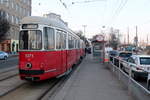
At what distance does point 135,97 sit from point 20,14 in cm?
5336

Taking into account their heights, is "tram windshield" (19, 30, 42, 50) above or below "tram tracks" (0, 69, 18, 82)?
above

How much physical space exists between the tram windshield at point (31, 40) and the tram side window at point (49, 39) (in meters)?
0.29

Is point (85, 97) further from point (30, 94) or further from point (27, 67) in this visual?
point (27, 67)

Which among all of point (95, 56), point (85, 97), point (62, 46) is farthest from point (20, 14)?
point (85, 97)

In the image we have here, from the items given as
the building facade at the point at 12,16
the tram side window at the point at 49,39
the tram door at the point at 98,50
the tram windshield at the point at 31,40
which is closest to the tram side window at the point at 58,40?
the tram side window at the point at 49,39

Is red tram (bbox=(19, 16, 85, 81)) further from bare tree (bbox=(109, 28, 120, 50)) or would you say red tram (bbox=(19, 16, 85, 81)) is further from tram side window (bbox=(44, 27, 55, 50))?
bare tree (bbox=(109, 28, 120, 50))

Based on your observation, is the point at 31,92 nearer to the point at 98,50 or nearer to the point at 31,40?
the point at 31,40

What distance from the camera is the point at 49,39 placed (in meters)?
8.53

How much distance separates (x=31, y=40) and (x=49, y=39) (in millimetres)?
811

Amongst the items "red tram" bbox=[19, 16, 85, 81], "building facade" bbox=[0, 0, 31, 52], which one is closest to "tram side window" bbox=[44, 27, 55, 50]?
"red tram" bbox=[19, 16, 85, 81]

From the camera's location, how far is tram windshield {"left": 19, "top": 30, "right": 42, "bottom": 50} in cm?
811

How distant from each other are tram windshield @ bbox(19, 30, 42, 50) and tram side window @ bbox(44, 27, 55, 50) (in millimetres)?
288

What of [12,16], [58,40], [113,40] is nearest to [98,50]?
[58,40]

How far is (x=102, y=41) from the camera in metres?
20.7
